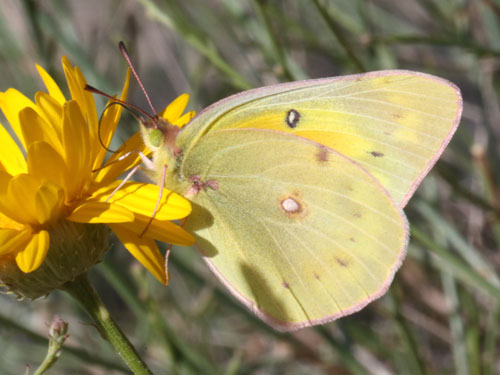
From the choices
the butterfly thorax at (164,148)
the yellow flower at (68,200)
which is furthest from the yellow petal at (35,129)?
the butterfly thorax at (164,148)

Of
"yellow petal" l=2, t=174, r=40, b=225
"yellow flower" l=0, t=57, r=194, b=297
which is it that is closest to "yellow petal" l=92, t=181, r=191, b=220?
"yellow flower" l=0, t=57, r=194, b=297

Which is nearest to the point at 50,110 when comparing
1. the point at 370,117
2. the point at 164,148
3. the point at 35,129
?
the point at 35,129

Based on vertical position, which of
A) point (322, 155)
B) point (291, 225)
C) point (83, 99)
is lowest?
point (291, 225)

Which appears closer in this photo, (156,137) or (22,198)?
(22,198)

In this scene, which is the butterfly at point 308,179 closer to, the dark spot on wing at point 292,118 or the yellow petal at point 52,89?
the dark spot on wing at point 292,118

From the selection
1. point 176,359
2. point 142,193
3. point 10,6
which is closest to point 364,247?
point 142,193

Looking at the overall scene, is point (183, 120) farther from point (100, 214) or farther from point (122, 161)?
point (100, 214)

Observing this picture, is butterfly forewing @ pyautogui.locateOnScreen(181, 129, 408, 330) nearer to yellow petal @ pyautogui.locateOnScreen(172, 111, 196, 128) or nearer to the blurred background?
yellow petal @ pyautogui.locateOnScreen(172, 111, 196, 128)
